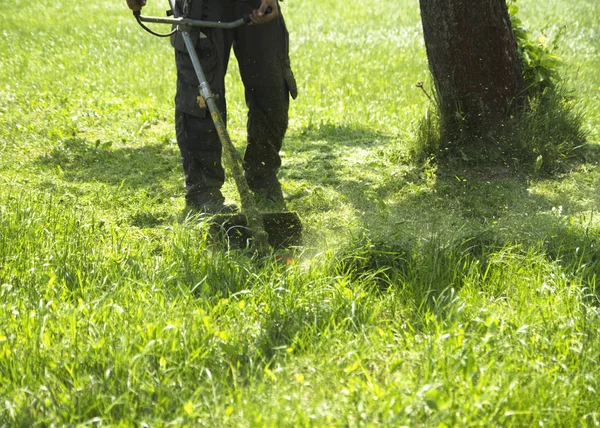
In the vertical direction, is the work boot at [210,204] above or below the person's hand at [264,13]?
below

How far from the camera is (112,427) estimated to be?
2.47 m

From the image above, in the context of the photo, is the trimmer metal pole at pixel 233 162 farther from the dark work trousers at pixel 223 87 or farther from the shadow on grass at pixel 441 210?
the shadow on grass at pixel 441 210

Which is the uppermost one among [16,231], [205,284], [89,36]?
[89,36]

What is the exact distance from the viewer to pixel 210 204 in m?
4.74

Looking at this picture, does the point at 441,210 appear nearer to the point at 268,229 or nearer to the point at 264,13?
the point at 268,229

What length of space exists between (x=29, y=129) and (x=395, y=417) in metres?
5.27

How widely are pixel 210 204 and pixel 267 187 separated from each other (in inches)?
20.3

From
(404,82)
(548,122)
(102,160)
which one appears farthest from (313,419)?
(404,82)

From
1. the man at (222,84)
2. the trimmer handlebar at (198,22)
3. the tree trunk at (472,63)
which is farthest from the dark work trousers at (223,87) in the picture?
the tree trunk at (472,63)

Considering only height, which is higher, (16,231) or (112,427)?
(16,231)

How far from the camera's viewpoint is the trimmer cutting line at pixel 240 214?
13.4 feet

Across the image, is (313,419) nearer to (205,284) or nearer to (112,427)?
(112,427)

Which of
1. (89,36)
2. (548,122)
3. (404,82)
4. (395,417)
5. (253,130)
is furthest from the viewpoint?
(89,36)

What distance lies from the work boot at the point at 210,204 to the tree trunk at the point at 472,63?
1734 mm
